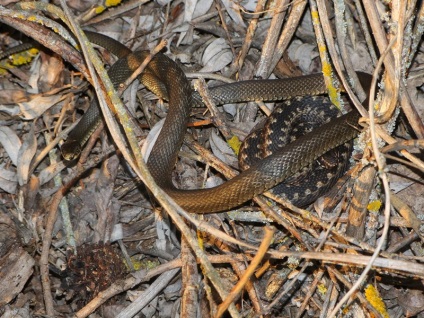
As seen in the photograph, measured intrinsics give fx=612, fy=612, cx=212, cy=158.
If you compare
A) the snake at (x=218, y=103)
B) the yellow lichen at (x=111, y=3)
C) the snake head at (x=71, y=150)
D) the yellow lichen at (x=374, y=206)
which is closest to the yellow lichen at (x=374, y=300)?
the yellow lichen at (x=374, y=206)

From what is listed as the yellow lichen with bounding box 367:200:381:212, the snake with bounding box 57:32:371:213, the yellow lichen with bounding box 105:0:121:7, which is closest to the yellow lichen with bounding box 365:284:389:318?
the yellow lichen with bounding box 367:200:381:212

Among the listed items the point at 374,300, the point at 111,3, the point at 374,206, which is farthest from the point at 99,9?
the point at 374,300

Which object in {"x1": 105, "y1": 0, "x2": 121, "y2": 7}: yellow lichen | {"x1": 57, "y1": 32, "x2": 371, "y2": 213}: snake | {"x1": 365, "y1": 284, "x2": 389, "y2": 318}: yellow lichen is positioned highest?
{"x1": 105, "y1": 0, "x2": 121, "y2": 7}: yellow lichen

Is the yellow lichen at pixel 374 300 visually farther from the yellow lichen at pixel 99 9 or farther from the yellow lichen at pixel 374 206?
the yellow lichen at pixel 99 9

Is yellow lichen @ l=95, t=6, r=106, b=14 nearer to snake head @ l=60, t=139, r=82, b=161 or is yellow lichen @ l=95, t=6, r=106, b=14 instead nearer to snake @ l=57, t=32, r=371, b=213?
snake @ l=57, t=32, r=371, b=213

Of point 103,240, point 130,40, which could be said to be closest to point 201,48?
point 130,40

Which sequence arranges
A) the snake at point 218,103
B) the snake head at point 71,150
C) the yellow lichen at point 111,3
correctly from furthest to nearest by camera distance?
1. the yellow lichen at point 111,3
2. the snake head at point 71,150
3. the snake at point 218,103

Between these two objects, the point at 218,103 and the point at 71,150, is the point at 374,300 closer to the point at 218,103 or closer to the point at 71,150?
the point at 218,103
